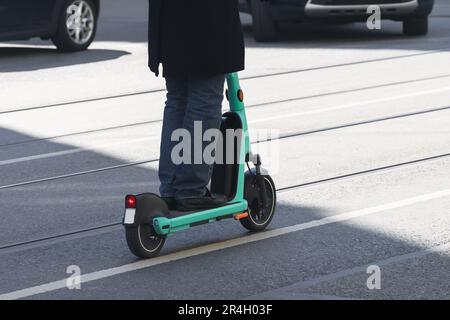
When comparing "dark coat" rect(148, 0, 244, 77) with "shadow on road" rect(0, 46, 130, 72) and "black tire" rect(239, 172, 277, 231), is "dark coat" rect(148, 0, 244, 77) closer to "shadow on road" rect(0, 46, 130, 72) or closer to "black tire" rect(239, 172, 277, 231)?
"black tire" rect(239, 172, 277, 231)

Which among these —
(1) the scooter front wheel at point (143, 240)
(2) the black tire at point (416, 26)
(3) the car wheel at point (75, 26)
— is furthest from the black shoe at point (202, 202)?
(2) the black tire at point (416, 26)

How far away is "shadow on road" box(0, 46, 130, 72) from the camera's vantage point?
1528 centimetres

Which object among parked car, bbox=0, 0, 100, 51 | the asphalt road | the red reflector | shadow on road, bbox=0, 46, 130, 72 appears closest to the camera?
the asphalt road

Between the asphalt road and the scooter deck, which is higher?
the scooter deck

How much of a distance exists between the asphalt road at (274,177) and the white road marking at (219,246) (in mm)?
11

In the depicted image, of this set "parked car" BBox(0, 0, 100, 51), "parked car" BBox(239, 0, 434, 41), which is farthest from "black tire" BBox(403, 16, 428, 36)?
"parked car" BBox(0, 0, 100, 51)

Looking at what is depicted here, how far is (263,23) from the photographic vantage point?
1720 centimetres

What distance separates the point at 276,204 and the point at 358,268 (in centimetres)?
144

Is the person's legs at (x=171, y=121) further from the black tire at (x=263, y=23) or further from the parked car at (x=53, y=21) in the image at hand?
the black tire at (x=263, y=23)

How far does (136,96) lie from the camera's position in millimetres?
12633

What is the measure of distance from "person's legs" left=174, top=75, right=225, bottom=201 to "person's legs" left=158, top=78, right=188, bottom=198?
5cm

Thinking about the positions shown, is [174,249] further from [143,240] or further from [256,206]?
[256,206]

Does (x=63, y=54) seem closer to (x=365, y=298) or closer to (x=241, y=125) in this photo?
(x=241, y=125)
